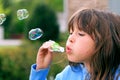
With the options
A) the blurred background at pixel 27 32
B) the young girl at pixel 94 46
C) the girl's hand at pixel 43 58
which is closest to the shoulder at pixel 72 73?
the young girl at pixel 94 46

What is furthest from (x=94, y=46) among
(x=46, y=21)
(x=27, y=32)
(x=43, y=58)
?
(x=46, y=21)

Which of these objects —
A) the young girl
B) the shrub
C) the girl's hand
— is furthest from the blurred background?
the young girl

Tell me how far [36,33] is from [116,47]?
4.15 feet

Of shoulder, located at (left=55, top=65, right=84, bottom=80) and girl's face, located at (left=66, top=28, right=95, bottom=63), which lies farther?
shoulder, located at (left=55, top=65, right=84, bottom=80)

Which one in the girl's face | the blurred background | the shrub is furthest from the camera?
the shrub

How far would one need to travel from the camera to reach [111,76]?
2402mm

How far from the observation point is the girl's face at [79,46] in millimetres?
2361

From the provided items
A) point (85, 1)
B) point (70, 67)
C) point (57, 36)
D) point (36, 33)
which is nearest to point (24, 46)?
point (57, 36)

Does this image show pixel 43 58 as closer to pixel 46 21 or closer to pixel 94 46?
pixel 94 46

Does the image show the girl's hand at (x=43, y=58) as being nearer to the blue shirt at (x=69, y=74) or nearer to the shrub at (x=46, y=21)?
the blue shirt at (x=69, y=74)

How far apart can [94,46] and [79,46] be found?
0.29ft

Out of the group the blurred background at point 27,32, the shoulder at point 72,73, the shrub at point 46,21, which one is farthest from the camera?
the shrub at point 46,21

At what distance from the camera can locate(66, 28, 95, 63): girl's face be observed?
2361mm

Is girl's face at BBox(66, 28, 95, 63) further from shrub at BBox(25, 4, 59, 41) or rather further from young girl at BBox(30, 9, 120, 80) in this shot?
shrub at BBox(25, 4, 59, 41)
